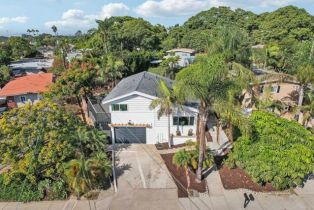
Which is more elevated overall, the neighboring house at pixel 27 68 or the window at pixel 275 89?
the neighboring house at pixel 27 68

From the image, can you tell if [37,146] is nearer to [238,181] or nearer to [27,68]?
[238,181]

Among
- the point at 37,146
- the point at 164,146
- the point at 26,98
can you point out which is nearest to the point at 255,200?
the point at 164,146

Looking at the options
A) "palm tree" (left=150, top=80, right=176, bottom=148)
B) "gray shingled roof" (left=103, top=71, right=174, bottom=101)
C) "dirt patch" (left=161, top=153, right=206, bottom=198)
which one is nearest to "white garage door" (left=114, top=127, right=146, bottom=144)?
"gray shingled roof" (left=103, top=71, right=174, bottom=101)

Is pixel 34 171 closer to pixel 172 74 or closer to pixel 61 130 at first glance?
pixel 61 130

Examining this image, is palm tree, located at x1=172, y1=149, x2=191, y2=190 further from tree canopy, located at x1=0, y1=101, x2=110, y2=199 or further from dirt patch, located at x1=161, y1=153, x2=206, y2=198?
tree canopy, located at x1=0, y1=101, x2=110, y2=199

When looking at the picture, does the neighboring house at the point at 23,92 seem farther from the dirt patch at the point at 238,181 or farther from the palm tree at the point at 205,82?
the dirt patch at the point at 238,181


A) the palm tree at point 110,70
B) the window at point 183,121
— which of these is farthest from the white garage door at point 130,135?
the palm tree at point 110,70
